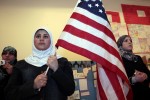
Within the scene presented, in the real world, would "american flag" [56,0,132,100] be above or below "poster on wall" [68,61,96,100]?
above

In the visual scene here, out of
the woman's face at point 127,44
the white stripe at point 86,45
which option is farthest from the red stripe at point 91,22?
the woman's face at point 127,44

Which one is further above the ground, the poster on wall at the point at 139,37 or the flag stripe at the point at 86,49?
the poster on wall at the point at 139,37

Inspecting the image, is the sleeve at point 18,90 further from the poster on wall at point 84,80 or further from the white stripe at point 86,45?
the poster on wall at point 84,80

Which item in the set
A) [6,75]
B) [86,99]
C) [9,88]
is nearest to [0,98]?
[6,75]

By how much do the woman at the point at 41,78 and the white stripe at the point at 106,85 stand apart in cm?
31

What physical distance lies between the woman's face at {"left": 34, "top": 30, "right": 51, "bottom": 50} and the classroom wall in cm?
102

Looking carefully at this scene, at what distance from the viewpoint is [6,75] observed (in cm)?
196

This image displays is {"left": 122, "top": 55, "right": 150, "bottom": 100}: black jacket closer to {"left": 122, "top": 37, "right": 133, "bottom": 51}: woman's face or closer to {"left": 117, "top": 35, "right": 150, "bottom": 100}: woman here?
{"left": 117, "top": 35, "right": 150, "bottom": 100}: woman

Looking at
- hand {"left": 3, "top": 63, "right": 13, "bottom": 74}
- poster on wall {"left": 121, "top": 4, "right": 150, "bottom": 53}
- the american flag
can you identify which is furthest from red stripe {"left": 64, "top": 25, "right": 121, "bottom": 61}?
poster on wall {"left": 121, "top": 4, "right": 150, "bottom": 53}

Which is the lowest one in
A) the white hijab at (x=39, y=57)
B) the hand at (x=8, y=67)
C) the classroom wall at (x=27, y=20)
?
the hand at (x=8, y=67)

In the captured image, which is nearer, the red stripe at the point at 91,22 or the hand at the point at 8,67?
the red stripe at the point at 91,22

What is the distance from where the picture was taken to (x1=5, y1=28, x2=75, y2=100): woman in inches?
55.5

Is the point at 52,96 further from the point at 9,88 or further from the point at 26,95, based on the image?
the point at 9,88

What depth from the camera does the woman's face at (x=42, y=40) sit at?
1.64 meters
